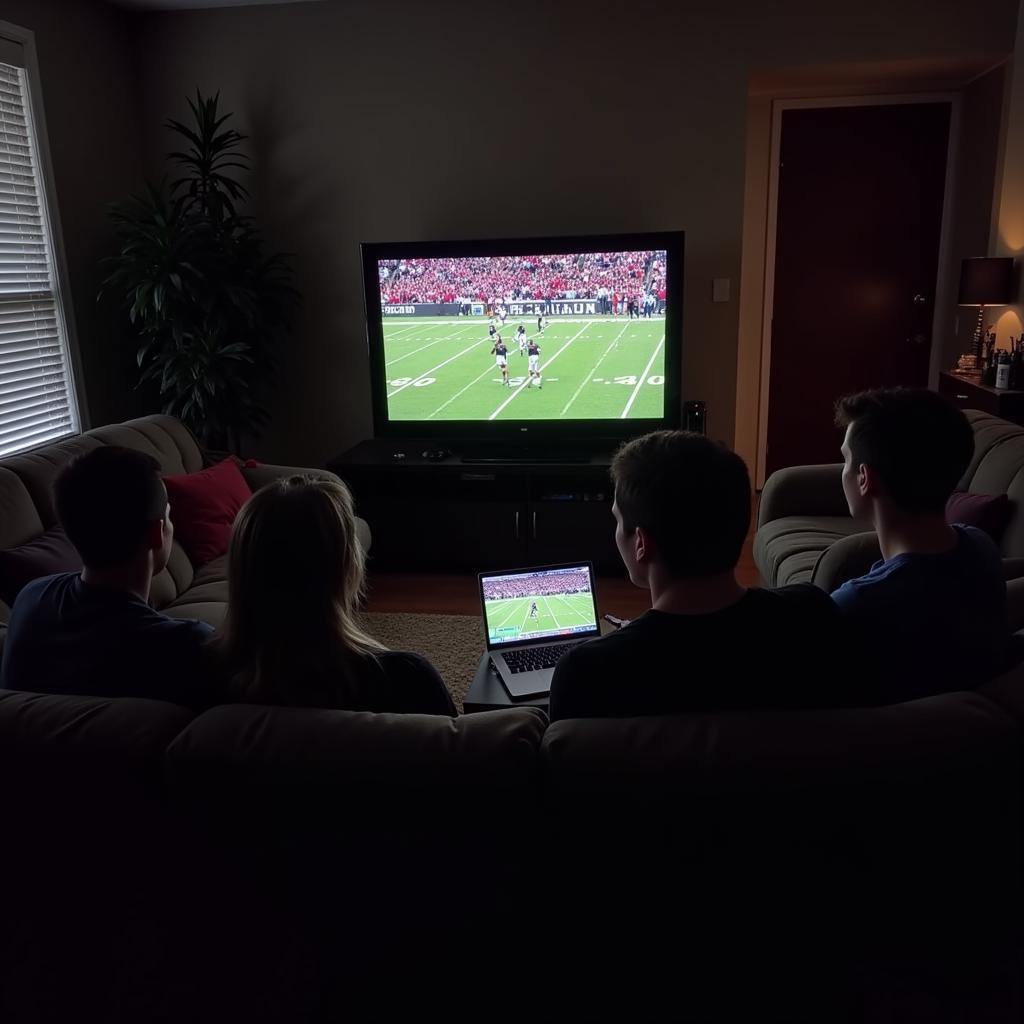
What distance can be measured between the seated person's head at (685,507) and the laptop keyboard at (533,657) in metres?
0.97

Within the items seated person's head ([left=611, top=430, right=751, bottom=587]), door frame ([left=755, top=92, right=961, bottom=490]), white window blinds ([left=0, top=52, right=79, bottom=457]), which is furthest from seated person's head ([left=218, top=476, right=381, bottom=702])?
door frame ([left=755, top=92, right=961, bottom=490])

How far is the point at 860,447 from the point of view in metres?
1.76

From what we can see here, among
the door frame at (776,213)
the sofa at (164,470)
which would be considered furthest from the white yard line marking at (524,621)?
the door frame at (776,213)

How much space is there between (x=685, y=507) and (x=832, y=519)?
2.41 m

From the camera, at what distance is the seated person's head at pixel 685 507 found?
4.36 feet

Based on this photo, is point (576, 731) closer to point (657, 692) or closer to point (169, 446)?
point (657, 692)

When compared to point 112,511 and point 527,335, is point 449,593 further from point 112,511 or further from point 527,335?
point 112,511

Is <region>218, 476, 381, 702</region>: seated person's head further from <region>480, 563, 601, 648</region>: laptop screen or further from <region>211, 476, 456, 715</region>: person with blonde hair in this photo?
<region>480, 563, 601, 648</region>: laptop screen

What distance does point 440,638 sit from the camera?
3639 millimetres

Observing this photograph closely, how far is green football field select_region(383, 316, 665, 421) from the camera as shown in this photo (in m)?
4.28

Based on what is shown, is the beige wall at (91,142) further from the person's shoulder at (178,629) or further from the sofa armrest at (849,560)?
the sofa armrest at (849,560)

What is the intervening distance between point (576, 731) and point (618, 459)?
1.71 ft

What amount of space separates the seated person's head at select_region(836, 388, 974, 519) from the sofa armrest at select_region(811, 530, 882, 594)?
2.36 feet

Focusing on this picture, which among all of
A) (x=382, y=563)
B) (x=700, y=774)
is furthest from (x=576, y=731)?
(x=382, y=563)
